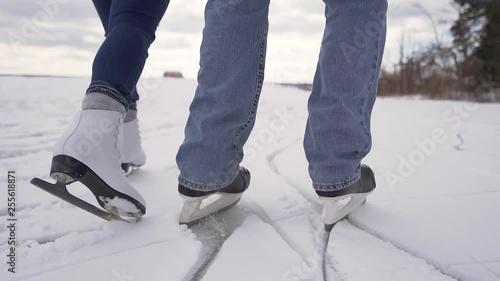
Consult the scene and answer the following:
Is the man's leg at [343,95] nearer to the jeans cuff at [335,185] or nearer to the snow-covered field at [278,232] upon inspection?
the jeans cuff at [335,185]

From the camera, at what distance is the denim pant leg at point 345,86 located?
0.79m

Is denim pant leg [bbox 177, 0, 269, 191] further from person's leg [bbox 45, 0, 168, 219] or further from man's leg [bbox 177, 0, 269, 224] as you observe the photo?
person's leg [bbox 45, 0, 168, 219]

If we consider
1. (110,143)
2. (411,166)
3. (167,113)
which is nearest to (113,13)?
(110,143)

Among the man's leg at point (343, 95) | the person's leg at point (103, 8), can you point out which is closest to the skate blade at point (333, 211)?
the man's leg at point (343, 95)

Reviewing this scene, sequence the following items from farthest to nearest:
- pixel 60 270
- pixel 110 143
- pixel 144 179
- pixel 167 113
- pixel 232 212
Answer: pixel 167 113, pixel 144 179, pixel 232 212, pixel 110 143, pixel 60 270

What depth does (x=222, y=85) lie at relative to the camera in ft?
2.69

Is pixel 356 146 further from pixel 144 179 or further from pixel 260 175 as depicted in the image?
pixel 144 179

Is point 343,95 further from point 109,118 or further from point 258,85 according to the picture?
point 109,118

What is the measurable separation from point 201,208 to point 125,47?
363 mm

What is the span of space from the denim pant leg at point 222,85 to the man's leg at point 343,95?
139 millimetres

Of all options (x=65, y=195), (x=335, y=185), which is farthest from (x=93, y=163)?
(x=335, y=185)

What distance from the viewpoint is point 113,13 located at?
2.62 ft

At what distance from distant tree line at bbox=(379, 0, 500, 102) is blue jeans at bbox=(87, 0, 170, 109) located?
257 inches

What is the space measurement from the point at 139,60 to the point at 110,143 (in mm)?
167
